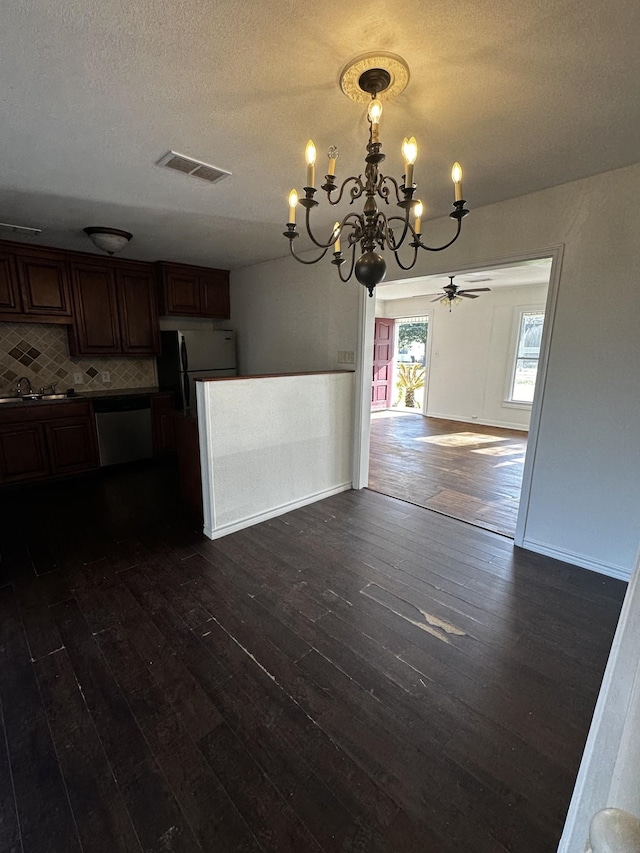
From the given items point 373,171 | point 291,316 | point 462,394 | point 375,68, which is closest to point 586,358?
point 373,171

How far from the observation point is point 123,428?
4219 mm

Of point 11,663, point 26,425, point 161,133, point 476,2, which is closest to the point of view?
point 476,2

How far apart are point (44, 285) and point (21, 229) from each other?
658 millimetres

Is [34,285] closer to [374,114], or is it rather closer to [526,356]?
[374,114]

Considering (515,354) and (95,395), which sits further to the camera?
(515,354)

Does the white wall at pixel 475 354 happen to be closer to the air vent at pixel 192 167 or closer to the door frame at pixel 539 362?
the door frame at pixel 539 362

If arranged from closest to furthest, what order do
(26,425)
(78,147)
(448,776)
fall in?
1. (448,776)
2. (78,147)
3. (26,425)

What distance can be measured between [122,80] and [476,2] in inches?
51.4

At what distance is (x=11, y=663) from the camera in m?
1.73

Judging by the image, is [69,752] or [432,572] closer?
[69,752]

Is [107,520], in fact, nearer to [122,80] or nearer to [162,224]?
[162,224]

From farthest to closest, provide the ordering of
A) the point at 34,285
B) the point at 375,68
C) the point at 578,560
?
the point at 34,285, the point at 578,560, the point at 375,68

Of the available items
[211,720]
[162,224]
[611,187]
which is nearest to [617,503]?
[611,187]

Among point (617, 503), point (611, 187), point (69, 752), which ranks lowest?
point (69, 752)
